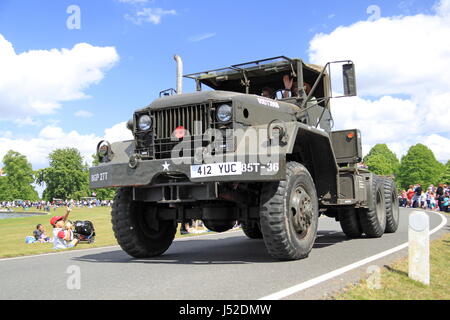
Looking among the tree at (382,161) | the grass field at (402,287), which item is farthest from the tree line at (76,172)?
the grass field at (402,287)

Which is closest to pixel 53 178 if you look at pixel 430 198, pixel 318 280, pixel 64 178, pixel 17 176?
pixel 64 178

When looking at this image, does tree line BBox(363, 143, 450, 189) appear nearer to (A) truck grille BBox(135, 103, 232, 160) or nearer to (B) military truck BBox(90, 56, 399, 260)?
(B) military truck BBox(90, 56, 399, 260)

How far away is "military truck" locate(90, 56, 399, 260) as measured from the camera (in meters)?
6.07

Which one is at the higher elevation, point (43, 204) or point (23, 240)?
point (23, 240)

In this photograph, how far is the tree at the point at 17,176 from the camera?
344 feet

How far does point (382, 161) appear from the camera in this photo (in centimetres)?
8025

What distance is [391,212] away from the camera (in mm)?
11242

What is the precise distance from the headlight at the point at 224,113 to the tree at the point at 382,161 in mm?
72417

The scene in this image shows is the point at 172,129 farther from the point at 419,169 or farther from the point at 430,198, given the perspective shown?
the point at 419,169

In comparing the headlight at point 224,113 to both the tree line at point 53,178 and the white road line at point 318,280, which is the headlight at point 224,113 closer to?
the white road line at point 318,280

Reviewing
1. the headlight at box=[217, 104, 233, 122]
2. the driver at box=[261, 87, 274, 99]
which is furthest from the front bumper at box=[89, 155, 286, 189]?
the driver at box=[261, 87, 274, 99]

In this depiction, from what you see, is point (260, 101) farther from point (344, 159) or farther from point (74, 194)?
point (74, 194)

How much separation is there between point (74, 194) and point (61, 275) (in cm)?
9413

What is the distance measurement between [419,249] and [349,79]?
11.3ft
